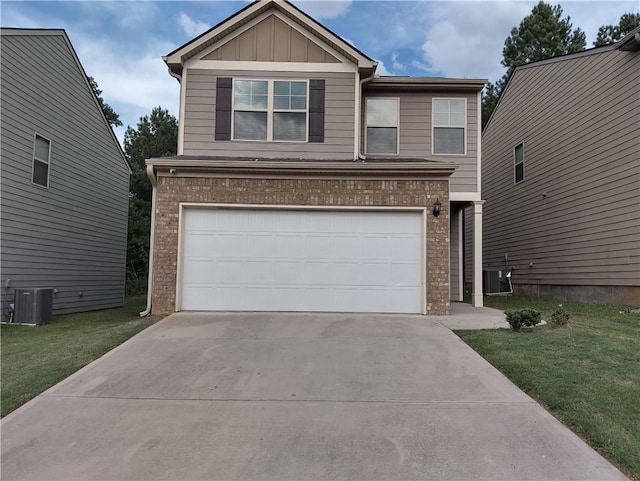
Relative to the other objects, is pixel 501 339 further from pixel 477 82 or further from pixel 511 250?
pixel 511 250

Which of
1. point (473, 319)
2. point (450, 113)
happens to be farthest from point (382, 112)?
point (473, 319)

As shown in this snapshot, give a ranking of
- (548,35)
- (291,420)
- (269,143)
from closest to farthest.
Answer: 1. (291,420)
2. (269,143)
3. (548,35)

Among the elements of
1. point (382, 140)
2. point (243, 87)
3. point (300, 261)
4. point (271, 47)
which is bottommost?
point (300, 261)

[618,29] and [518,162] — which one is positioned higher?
[618,29]

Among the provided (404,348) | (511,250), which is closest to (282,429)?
(404,348)

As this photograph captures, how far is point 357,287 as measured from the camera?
33.0 feet

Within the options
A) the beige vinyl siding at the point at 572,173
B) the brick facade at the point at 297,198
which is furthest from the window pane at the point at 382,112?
the beige vinyl siding at the point at 572,173

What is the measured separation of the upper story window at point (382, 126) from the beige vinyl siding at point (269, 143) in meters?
0.99

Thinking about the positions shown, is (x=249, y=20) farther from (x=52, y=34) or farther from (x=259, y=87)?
(x=52, y=34)

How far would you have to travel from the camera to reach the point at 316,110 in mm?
11547

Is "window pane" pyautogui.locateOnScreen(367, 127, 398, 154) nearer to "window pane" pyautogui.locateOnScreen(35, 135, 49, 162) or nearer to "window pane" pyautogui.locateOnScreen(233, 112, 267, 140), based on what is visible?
"window pane" pyautogui.locateOnScreen(233, 112, 267, 140)

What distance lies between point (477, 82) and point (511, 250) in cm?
754

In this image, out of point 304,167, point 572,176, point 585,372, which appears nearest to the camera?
point 585,372

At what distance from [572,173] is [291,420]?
12211mm
